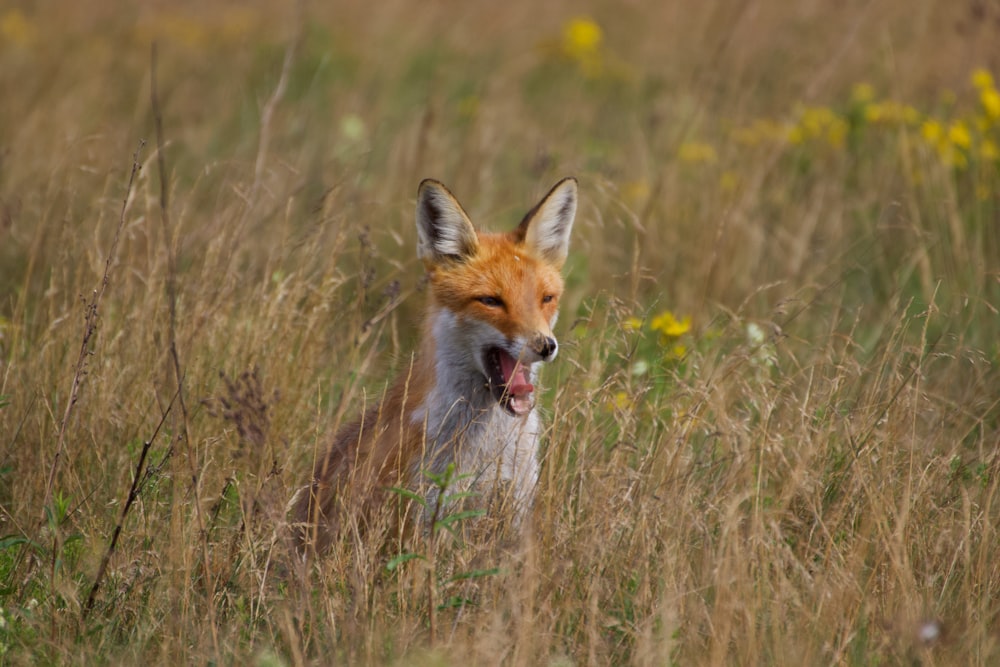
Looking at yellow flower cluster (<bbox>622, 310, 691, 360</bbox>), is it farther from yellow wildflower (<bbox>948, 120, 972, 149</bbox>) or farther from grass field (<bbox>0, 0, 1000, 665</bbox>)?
yellow wildflower (<bbox>948, 120, 972, 149</bbox>)

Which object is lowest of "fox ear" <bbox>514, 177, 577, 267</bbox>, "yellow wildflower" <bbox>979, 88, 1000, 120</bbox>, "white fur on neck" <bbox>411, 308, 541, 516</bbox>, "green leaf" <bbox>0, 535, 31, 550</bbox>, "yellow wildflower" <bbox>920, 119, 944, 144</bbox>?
"green leaf" <bbox>0, 535, 31, 550</bbox>

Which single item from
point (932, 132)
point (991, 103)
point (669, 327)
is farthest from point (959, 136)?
point (669, 327)

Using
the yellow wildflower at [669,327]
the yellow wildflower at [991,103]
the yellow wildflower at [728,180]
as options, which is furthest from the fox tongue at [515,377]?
the yellow wildflower at [991,103]

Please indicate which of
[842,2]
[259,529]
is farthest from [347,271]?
[842,2]

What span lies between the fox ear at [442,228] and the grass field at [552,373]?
1.52 ft

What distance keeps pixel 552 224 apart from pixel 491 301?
2.15ft

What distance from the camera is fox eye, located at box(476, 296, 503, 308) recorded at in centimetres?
488

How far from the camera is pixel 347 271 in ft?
23.7

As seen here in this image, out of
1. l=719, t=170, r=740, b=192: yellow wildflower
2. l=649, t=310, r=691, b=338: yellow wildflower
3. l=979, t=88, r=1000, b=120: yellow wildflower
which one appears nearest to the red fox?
l=649, t=310, r=691, b=338: yellow wildflower

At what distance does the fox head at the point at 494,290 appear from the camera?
15.6 ft

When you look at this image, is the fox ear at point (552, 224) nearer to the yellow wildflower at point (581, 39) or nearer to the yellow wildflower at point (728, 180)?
the yellow wildflower at point (728, 180)

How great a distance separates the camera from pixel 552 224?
210 inches

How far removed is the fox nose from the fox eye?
1.38ft

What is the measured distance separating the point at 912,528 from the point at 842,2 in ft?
25.4
